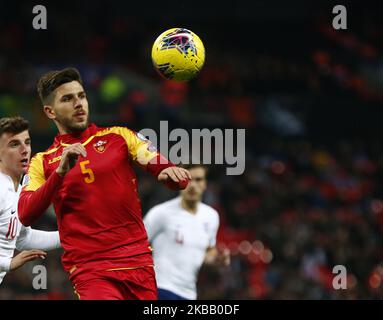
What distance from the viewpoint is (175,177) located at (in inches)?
216

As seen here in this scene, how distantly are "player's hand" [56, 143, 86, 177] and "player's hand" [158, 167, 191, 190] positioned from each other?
0.52 m

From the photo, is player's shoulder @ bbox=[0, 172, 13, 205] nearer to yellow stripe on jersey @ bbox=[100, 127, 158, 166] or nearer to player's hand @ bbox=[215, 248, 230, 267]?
yellow stripe on jersey @ bbox=[100, 127, 158, 166]

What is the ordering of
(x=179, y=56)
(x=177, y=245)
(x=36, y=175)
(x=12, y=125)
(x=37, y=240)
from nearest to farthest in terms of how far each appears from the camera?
(x=36, y=175), (x=179, y=56), (x=12, y=125), (x=37, y=240), (x=177, y=245)

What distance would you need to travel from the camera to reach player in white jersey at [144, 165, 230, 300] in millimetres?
8922

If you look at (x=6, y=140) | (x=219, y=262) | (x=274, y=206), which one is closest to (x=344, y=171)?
(x=274, y=206)

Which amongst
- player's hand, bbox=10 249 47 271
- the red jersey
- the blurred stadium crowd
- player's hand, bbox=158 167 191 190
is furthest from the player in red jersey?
the blurred stadium crowd

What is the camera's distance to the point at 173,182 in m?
5.50

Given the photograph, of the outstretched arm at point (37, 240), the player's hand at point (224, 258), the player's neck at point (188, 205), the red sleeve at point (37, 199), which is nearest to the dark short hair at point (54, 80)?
the red sleeve at point (37, 199)

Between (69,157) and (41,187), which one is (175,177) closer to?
(69,157)

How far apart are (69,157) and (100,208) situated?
53 centimetres

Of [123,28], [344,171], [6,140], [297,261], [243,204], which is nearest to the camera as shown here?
[6,140]

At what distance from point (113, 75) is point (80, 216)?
1330cm

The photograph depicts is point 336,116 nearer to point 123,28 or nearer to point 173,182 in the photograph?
point 123,28

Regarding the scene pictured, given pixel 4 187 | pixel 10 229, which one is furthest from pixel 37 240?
pixel 4 187
